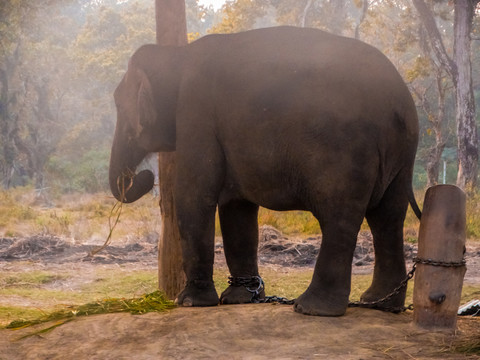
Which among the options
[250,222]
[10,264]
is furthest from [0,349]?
[10,264]

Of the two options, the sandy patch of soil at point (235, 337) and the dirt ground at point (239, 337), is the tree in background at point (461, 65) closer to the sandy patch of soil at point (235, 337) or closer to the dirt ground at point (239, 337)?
the dirt ground at point (239, 337)

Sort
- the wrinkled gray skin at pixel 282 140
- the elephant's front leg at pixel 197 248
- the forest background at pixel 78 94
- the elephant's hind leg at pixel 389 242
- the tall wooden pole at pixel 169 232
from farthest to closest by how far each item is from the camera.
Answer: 1. the forest background at pixel 78 94
2. the tall wooden pole at pixel 169 232
3. the elephant's front leg at pixel 197 248
4. the elephant's hind leg at pixel 389 242
5. the wrinkled gray skin at pixel 282 140

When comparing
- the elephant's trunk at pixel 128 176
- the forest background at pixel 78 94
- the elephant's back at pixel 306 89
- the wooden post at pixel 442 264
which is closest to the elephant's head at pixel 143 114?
the elephant's trunk at pixel 128 176

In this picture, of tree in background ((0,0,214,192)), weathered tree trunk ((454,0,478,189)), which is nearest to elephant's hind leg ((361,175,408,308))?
weathered tree trunk ((454,0,478,189))

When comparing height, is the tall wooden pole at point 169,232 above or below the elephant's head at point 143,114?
below

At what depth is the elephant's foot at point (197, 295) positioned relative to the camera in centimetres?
519

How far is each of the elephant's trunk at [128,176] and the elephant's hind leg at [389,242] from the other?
6.02ft

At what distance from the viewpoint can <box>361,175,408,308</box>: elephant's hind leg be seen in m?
4.98

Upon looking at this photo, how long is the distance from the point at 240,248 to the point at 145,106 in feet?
4.36

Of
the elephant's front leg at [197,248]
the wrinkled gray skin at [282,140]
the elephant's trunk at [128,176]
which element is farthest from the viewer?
the elephant's trunk at [128,176]

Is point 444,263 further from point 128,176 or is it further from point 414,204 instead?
point 128,176

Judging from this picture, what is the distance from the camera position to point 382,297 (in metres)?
5.09

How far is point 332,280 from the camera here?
466 centimetres

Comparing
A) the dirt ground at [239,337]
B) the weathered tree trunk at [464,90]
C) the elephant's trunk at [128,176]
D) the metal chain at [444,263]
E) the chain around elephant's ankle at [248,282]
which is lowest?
the dirt ground at [239,337]
